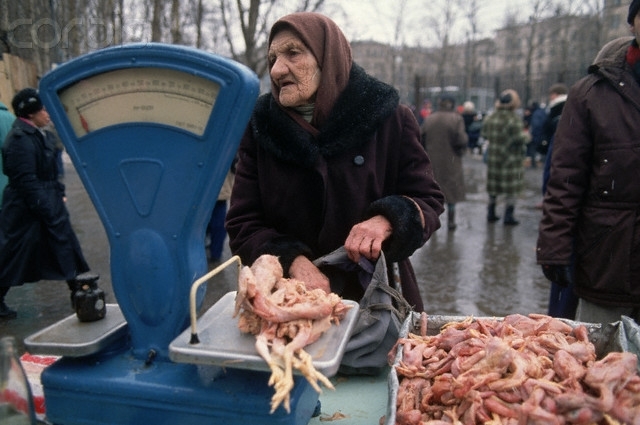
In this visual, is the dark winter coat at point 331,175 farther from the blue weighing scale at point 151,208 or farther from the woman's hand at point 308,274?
the blue weighing scale at point 151,208

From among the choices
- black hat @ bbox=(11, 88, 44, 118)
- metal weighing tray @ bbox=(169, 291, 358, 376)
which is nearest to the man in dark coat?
black hat @ bbox=(11, 88, 44, 118)

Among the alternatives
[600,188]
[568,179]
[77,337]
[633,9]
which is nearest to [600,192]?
[600,188]

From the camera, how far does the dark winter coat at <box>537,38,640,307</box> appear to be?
2529 millimetres

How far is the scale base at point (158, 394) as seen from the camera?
1.27m

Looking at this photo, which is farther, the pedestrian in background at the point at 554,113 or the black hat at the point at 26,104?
the pedestrian in background at the point at 554,113

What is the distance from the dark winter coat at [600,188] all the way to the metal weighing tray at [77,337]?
6.63 ft

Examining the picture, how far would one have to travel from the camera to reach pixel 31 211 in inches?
199

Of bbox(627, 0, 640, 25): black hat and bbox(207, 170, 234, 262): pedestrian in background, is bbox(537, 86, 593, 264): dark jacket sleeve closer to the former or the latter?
bbox(627, 0, 640, 25): black hat

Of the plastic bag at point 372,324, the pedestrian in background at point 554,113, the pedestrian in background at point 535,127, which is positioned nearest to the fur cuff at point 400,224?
the plastic bag at point 372,324

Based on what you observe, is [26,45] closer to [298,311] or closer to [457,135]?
[457,135]

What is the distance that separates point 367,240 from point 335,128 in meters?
0.49

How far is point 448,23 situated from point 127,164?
33.2 metres

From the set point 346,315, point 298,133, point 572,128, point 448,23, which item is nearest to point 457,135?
point 572,128

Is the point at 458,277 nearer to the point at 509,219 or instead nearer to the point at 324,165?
the point at 509,219
